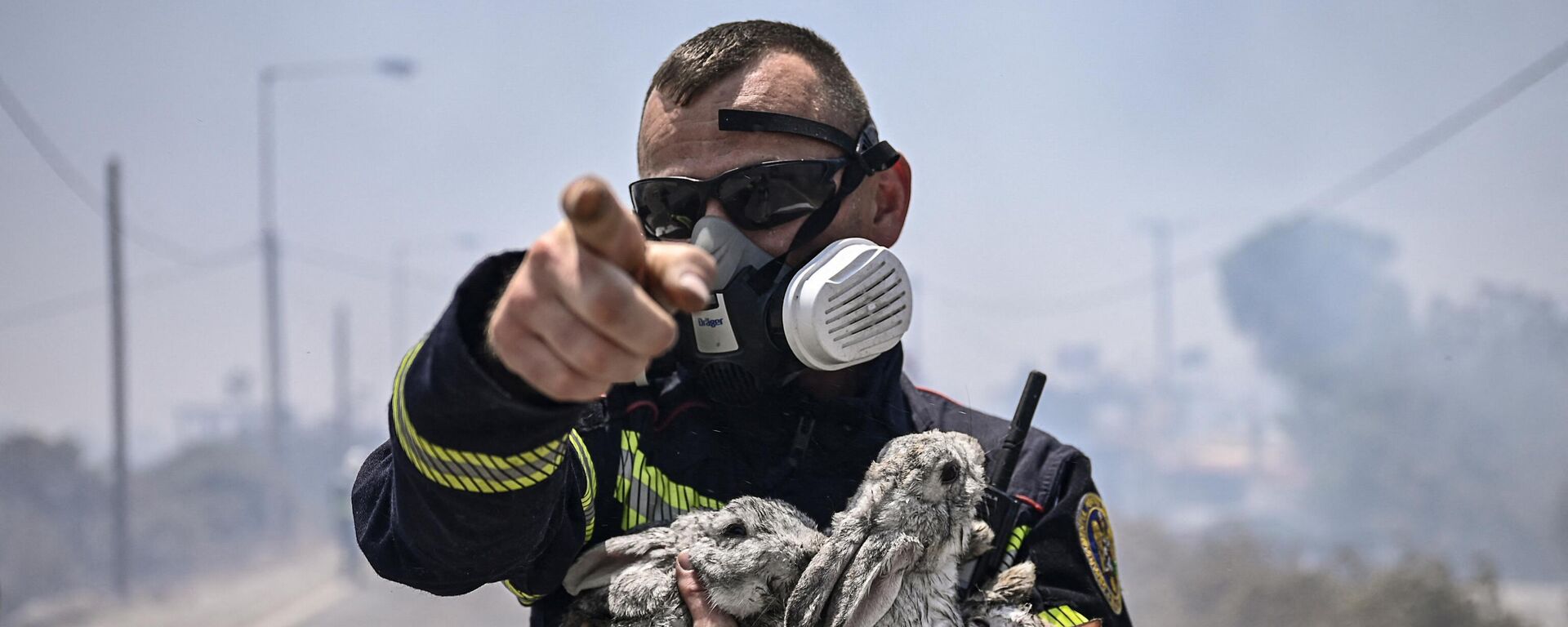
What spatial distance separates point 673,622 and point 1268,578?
12.4 metres

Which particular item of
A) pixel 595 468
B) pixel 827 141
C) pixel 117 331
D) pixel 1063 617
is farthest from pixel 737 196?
pixel 117 331

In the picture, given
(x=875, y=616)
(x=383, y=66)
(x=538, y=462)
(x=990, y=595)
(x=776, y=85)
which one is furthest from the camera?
(x=383, y=66)

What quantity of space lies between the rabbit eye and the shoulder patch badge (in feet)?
1.66

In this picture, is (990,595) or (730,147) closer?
(990,595)

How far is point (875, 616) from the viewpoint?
6.36ft

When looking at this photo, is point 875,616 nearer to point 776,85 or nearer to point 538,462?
point 538,462

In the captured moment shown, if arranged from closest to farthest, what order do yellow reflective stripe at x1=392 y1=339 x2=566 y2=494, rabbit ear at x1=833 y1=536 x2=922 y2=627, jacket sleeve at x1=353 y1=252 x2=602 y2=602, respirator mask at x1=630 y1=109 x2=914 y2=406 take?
jacket sleeve at x1=353 y1=252 x2=602 y2=602, yellow reflective stripe at x1=392 y1=339 x2=566 y2=494, rabbit ear at x1=833 y1=536 x2=922 y2=627, respirator mask at x1=630 y1=109 x2=914 y2=406

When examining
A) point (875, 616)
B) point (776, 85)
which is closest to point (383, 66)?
point (776, 85)

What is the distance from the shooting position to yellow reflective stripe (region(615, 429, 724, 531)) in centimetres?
227

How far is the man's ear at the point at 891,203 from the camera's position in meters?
2.78

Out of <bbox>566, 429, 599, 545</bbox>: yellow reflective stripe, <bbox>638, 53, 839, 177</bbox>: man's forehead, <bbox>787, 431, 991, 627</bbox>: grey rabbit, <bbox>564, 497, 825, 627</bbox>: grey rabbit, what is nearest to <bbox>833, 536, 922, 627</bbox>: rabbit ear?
<bbox>787, 431, 991, 627</bbox>: grey rabbit

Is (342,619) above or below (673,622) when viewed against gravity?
below

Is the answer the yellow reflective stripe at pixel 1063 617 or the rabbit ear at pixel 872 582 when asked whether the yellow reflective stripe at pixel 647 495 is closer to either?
the rabbit ear at pixel 872 582

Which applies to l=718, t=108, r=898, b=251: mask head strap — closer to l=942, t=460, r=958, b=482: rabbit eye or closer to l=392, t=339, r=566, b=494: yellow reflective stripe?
l=942, t=460, r=958, b=482: rabbit eye
